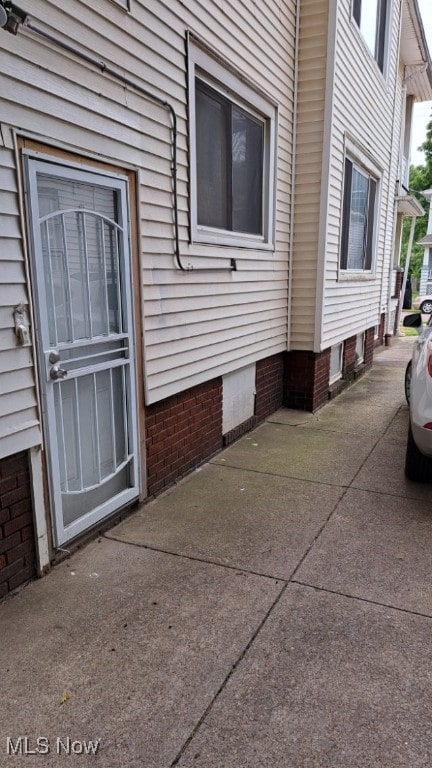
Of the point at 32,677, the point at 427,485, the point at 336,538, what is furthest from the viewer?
the point at 427,485

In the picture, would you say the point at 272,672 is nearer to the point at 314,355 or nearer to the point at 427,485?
the point at 427,485

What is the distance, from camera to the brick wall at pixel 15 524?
266 centimetres

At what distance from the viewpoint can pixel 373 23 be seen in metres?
7.63

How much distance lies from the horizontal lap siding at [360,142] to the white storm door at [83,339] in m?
3.56

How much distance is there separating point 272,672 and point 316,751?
399 mm

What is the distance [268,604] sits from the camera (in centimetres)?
271

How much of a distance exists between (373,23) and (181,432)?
6984 mm

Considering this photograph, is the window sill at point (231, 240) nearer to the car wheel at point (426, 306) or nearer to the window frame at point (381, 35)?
the window frame at point (381, 35)

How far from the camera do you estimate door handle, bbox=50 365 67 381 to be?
9.34 ft

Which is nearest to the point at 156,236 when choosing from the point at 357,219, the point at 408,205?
the point at 357,219

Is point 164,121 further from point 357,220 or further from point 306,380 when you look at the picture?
point 357,220

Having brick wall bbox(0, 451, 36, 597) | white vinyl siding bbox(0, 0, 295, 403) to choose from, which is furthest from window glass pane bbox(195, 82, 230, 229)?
brick wall bbox(0, 451, 36, 597)

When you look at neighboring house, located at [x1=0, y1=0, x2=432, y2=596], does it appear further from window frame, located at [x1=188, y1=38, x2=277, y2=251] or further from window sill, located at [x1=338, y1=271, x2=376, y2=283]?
window sill, located at [x1=338, y1=271, x2=376, y2=283]

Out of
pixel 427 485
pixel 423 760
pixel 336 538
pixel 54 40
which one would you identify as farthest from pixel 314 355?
pixel 423 760
